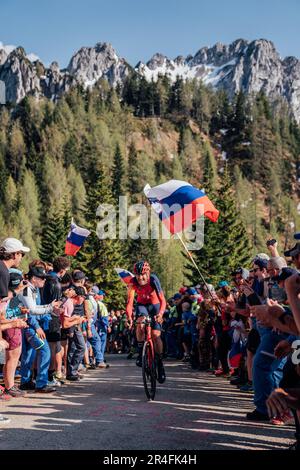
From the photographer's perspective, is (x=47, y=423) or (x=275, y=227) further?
(x=275, y=227)

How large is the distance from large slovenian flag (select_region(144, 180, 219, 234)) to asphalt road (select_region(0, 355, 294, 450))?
3936mm

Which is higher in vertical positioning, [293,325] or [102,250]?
[102,250]

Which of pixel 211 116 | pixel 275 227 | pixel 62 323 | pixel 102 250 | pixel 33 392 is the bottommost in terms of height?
pixel 33 392

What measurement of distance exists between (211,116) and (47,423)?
162879 mm

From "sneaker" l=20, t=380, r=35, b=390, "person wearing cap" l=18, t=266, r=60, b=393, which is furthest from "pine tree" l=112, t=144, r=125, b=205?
"sneaker" l=20, t=380, r=35, b=390

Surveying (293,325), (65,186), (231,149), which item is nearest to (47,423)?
(293,325)

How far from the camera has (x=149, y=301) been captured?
9.59m

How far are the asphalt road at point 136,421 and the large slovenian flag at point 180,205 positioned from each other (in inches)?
155

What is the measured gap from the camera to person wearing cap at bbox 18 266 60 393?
871 centimetres

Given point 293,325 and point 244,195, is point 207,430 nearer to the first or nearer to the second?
point 293,325

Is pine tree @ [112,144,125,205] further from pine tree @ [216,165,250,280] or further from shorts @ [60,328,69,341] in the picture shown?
shorts @ [60,328,69,341]

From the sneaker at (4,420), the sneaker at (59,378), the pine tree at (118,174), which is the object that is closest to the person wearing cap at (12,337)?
Result: the sneaker at (4,420)

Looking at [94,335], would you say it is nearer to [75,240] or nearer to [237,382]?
[75,240]
